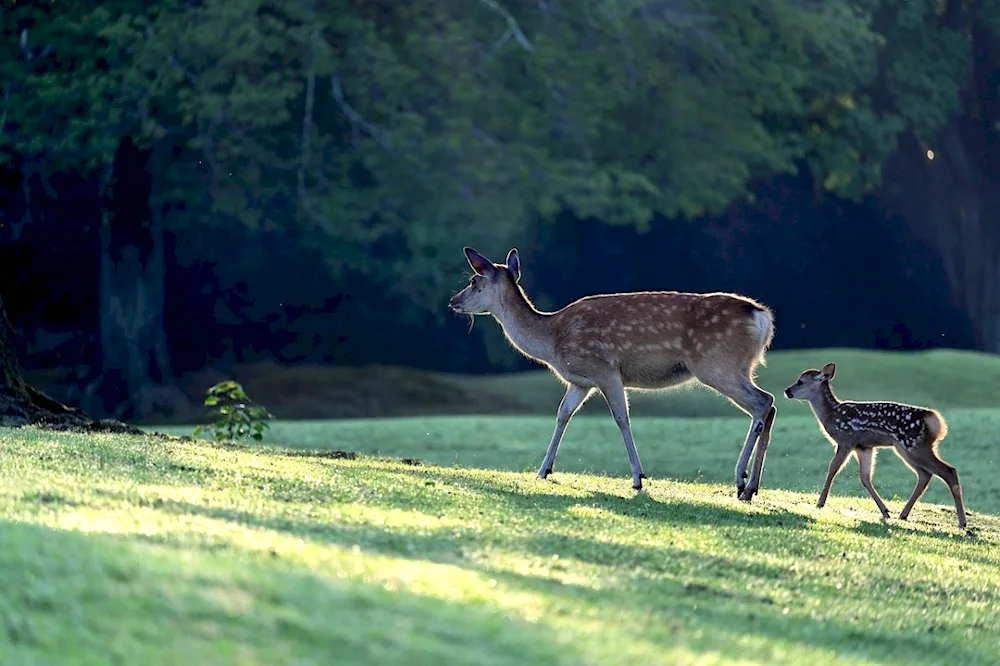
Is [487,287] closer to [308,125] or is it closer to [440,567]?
[440,567]

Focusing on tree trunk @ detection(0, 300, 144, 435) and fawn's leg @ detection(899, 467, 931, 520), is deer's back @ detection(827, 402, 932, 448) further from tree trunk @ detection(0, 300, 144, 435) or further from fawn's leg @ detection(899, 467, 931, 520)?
A: tree trunk @ detection(0, 300, 144, 435)

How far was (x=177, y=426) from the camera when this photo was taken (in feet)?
89.9

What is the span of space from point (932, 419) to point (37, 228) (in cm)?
2143

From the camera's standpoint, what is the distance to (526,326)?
14156mm

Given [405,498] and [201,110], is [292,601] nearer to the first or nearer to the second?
[405,498]

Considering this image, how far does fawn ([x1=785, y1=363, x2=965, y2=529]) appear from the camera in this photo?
520 inches

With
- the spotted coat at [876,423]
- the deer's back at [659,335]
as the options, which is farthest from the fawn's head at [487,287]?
the spotted coat at [876,423]

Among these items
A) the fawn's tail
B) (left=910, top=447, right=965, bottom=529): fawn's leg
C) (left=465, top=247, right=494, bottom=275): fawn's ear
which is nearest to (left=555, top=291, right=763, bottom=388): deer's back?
(left=465, top=247, right=494, bottom=275): fawn's ear

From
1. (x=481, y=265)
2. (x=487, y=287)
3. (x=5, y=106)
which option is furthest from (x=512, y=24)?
(x=487, y=287)

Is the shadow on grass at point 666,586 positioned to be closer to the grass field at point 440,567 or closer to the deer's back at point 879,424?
the grass field at point 440,567

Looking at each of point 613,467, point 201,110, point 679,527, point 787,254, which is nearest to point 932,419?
point 679,527

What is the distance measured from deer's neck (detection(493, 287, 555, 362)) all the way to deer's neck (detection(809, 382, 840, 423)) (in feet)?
7.61

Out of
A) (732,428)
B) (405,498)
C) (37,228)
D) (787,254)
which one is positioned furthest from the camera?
(787,254)

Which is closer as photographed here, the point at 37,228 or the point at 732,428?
the point at 732,428
